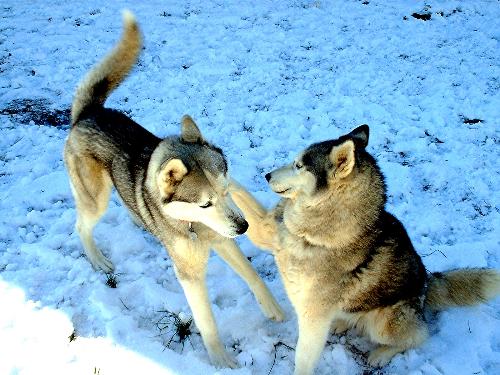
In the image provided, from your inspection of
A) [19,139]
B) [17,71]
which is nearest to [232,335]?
[19,139]

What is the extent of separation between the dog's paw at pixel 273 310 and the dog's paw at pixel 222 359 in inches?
18.1

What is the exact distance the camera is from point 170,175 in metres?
2.68

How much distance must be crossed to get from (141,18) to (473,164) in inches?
246

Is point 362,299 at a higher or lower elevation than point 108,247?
higher

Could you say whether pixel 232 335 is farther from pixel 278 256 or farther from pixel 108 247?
pixel 108 247

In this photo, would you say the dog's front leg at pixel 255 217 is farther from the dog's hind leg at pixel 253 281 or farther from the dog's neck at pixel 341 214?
Result: the dog's neck at pixel 341 214

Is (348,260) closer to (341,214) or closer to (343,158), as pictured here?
(341,214)

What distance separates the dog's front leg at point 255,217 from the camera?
3.25m

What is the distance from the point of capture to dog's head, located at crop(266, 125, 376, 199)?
2.49m

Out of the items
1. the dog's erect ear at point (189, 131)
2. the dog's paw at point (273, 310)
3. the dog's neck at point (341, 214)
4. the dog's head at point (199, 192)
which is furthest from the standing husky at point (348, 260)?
the dog's erect ear at point (189, 131)

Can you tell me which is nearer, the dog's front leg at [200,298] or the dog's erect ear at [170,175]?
the dog's erect ear at [170,175]

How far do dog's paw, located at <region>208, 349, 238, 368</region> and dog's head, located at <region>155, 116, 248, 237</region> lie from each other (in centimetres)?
93

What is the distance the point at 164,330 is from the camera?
10.7 ft

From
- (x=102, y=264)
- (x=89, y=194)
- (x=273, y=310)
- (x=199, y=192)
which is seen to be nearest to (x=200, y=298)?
(x=273, y=310)
